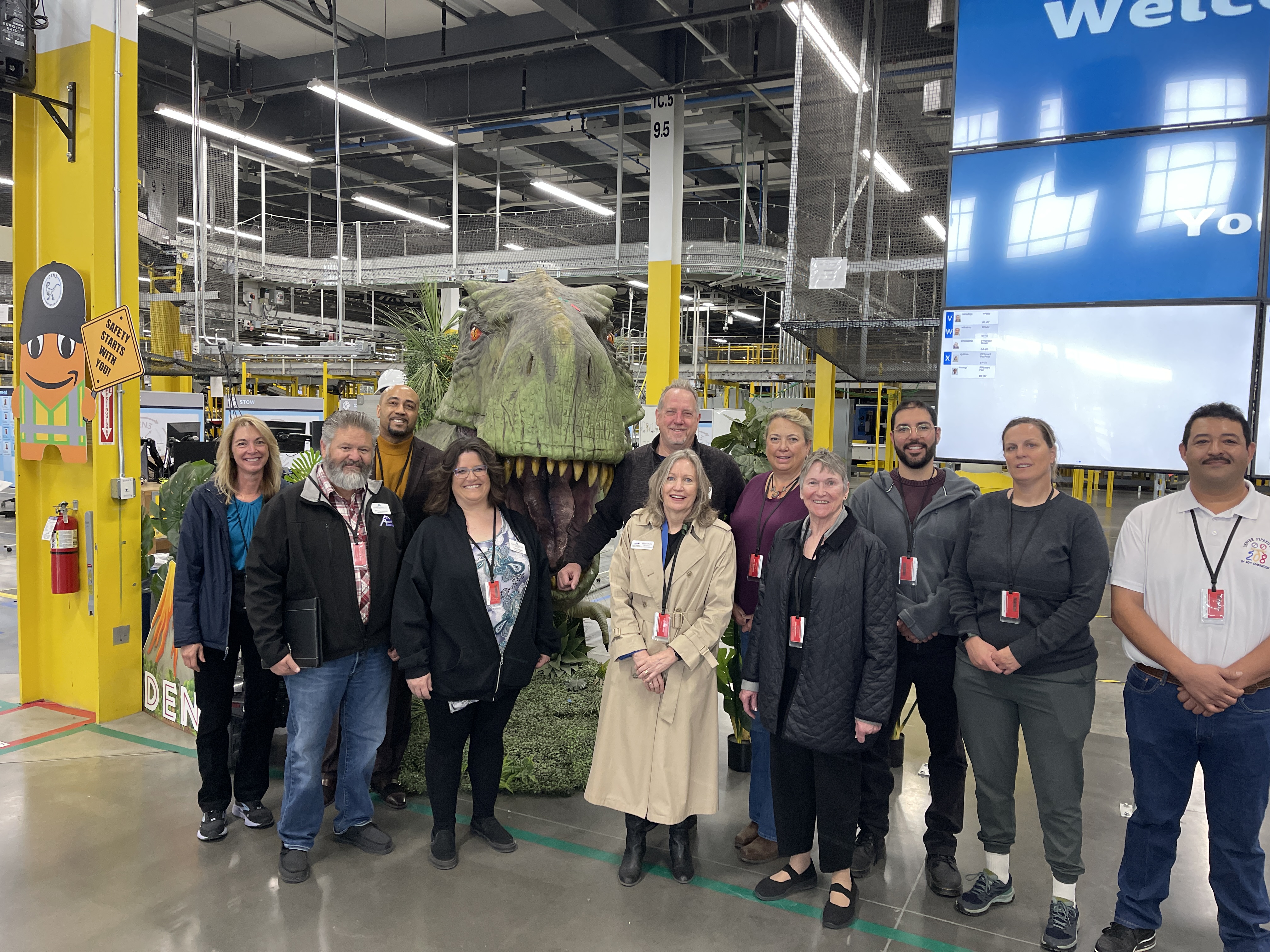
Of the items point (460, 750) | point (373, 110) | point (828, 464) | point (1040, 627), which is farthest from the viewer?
point (373, 110)

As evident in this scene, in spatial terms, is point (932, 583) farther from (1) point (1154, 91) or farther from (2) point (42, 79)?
(2) point (42, 79)

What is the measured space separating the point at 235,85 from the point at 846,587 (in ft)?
43.6

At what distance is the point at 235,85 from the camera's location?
1241 cm

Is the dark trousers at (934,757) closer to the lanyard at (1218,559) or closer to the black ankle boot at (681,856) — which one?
the black ankle boot at (681,856)

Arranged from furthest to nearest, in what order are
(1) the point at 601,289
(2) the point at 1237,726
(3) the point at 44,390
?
(3) the point at 44,390, (1) the point at 601,289, (2) the point at 1237,726

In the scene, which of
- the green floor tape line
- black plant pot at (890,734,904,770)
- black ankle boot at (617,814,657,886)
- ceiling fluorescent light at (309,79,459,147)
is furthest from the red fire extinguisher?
ceiling fluorescent light at (309,79,459,147)

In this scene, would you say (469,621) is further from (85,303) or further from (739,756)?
(85,303)

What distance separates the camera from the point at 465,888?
3.13 meters

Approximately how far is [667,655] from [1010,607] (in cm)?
121

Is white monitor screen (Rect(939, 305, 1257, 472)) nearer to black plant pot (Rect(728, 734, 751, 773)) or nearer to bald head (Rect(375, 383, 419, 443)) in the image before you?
black plant pot (Rect(728, 734, 751, 773))

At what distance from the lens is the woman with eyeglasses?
3.11 meters

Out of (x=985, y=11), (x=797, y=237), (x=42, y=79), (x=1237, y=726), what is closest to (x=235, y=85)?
(x=42, y=79)

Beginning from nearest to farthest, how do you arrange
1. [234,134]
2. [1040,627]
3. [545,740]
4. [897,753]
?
[1040,627] → [545,740] → [897,753] → [234,134]

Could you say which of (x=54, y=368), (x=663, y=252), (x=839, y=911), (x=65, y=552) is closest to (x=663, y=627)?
(x=839, y=911)
